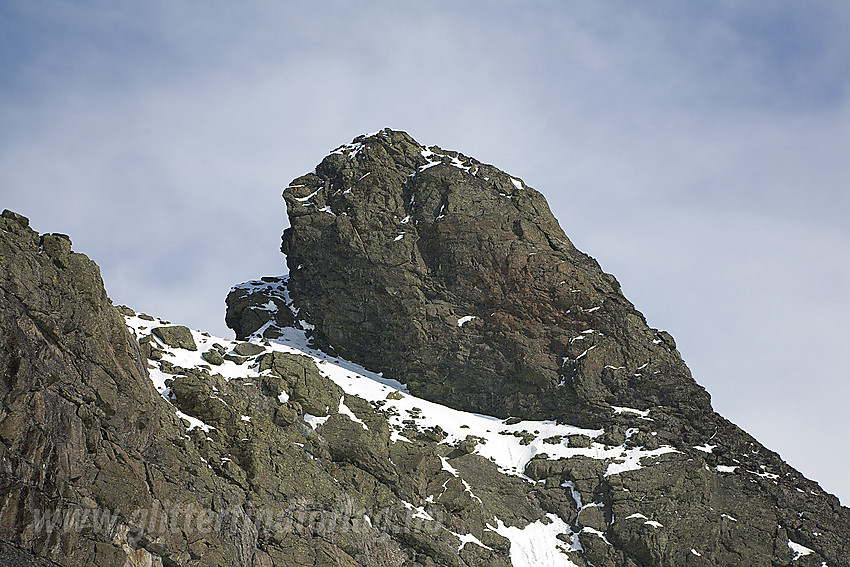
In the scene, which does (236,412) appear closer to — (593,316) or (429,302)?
(429,302)

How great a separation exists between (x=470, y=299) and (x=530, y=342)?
24.8 ft

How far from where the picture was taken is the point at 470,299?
7694cm

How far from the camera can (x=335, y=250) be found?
79.8 m

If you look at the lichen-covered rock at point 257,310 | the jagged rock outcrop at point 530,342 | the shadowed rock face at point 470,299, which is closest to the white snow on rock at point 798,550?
the jagged rock outcrop at point 530,342

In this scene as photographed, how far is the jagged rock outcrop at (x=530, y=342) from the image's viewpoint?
57594 millimetres

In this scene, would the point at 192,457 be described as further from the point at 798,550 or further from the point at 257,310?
the point at 798,550

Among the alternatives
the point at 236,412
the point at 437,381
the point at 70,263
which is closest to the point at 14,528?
the point at 70,263

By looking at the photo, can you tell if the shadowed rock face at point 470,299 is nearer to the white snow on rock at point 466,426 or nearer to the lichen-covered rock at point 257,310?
the white snow on rock at point 466,426

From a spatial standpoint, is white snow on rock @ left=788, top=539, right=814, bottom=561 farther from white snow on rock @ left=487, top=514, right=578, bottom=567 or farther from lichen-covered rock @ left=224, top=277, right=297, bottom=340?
lichen-covered rock @ left=224, top=277, right=297, bottom=340

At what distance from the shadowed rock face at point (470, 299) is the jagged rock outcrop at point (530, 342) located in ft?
0.47

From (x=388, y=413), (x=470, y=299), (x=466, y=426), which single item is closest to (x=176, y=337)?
(x=388, y=413)

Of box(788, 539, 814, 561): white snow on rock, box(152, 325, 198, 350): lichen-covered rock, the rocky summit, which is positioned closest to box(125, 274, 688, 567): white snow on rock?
the rocky summit

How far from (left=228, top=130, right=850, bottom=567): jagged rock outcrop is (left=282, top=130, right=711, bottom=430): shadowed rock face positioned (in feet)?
0.47

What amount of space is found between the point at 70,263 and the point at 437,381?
40.7 meters
